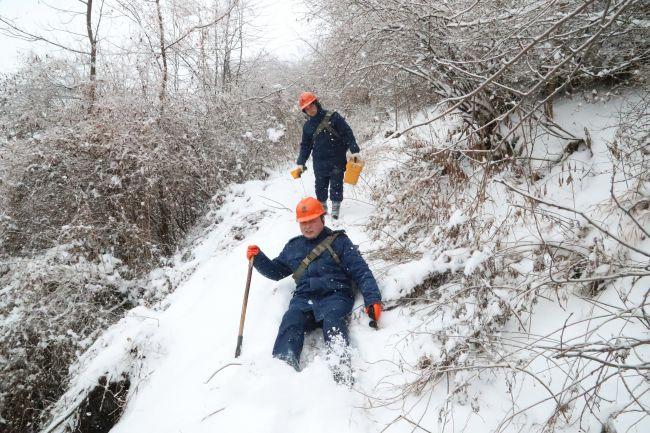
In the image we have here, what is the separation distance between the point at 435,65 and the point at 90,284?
206 inches

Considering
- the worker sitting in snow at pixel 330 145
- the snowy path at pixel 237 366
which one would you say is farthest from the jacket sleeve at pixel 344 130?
the snowy path at pixel 237 366

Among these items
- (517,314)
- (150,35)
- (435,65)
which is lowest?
(517,314)

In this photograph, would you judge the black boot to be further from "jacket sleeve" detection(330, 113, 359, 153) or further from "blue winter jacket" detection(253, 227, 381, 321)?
"blue winter jacket" detection(253, 227, 381, 321)

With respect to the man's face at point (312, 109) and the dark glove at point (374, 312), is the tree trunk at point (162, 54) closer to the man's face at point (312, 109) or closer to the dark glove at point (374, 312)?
the man's face at point (312, 109)

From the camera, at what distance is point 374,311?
3.07m

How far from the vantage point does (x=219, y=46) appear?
10.6 meters

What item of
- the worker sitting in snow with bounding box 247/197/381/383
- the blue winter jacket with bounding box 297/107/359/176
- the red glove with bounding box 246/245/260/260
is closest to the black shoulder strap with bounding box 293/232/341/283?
the worker sitting in snow with bounding box 247/197/381/383

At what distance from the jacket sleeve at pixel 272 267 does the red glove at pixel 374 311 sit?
0.98 m

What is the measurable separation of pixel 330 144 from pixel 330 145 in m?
0.01

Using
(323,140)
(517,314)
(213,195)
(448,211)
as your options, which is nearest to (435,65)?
(323,140)

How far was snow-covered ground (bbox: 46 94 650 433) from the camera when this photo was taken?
2303 millimetres

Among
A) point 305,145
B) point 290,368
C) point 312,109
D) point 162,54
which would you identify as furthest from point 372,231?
point 162,54

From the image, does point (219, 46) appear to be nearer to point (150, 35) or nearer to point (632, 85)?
point (150, 35)

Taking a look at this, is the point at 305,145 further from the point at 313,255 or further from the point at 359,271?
the point at 359,271
